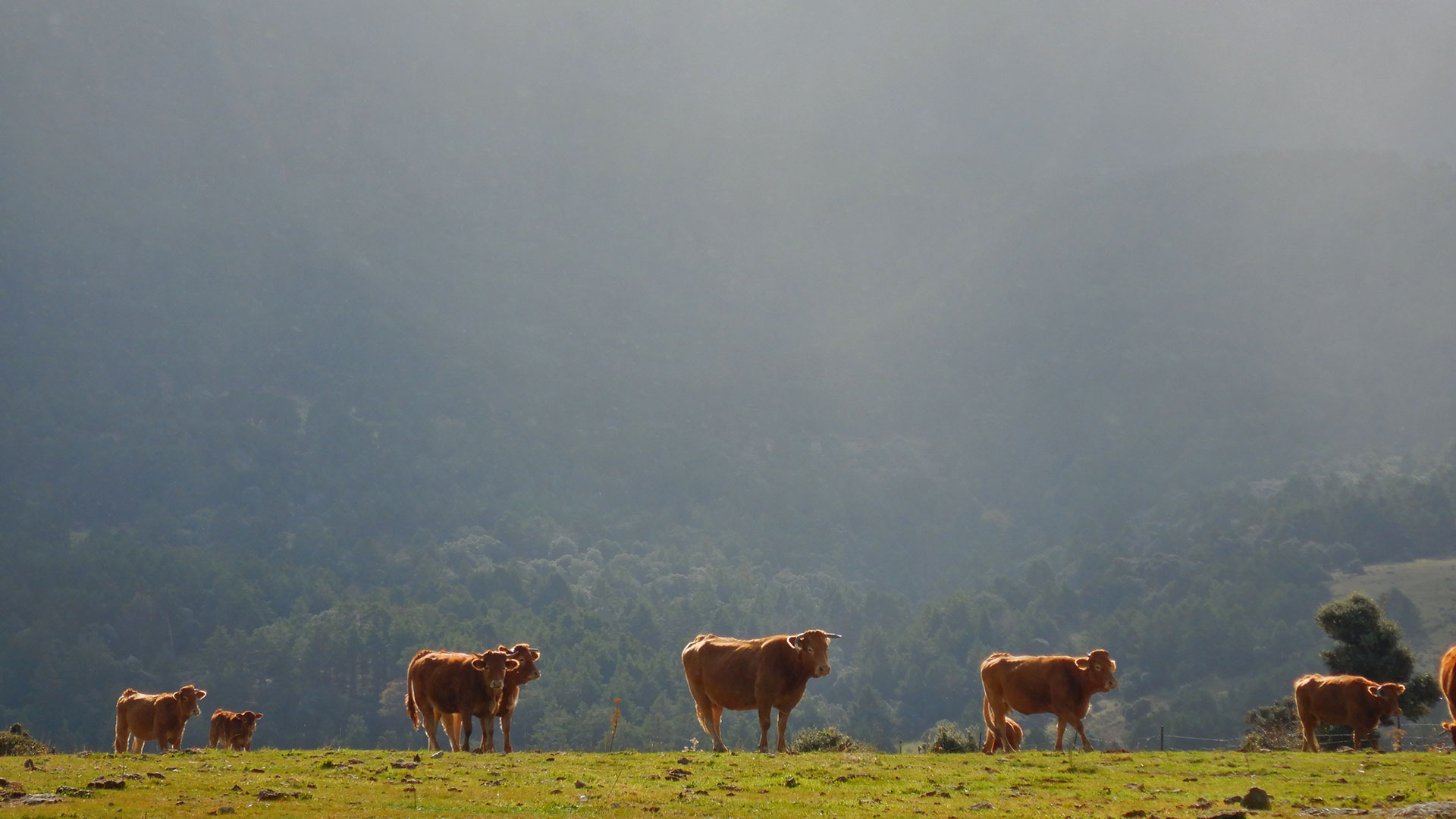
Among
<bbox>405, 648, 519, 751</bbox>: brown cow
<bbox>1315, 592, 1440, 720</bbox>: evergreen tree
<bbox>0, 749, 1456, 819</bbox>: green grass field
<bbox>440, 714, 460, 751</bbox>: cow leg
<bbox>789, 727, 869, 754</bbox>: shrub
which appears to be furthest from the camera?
<bbox>1315, 592, 1440, 720</bbox>: evergreen tree

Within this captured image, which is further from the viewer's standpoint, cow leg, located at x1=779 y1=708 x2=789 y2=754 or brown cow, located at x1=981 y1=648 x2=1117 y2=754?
brown cow, located at x1=981 y1=648 x2=1117 y2=754

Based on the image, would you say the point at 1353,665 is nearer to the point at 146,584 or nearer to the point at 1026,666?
the point at 1026,666

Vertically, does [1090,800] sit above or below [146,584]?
below

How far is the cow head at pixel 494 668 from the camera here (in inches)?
939

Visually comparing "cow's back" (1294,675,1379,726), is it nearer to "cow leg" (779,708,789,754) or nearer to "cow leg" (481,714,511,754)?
"cow leg" (779,708,789,754)

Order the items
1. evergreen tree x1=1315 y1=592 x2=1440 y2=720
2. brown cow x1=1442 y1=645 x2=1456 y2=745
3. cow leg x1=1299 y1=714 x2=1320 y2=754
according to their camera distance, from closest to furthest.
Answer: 1. brown cow x1=1442 y1=645 x2=1456 y2=745
2. cow leg x1=1299 y1=714 x2=1320 y2=754
3. evergreen tree x1=1315 y1=592 x2=1440 y2=720

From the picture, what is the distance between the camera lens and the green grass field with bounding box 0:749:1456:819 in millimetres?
14289

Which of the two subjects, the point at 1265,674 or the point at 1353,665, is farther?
the point at 1265,674

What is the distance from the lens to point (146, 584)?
16662 centimetres

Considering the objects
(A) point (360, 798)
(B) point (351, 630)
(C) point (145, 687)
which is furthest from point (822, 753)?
(C) point (145, 687)

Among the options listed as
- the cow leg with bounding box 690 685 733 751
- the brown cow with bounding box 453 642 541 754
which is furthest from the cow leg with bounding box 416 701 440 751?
the cow leg with bounding box 690 685 733 751

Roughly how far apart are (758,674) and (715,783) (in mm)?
7090

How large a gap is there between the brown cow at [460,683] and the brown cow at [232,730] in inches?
451

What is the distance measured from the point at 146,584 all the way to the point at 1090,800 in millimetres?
181170
